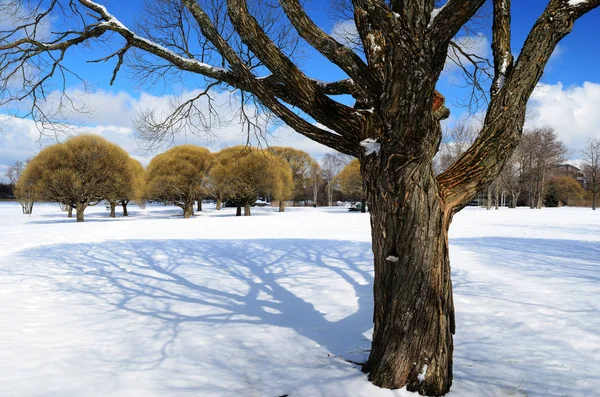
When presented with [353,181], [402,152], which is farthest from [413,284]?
[353,181]

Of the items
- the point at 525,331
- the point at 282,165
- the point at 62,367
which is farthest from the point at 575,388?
the point at 282,165

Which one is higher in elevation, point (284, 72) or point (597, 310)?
point (284, 72)

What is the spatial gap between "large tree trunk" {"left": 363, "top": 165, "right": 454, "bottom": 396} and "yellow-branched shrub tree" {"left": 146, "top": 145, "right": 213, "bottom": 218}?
3211 centimetres

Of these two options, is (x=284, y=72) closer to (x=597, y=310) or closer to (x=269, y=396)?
(x=269, y=396)

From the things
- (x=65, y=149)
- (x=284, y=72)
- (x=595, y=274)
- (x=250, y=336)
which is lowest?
(x=250, y=336)

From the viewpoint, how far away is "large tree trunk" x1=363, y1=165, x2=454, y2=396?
2.93 meters

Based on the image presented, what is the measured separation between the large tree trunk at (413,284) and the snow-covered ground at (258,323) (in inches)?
9.8

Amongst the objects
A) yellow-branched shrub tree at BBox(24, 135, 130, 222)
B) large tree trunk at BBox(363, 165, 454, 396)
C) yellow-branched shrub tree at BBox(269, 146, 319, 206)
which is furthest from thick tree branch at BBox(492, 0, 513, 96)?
yellow-branched shrub tree at BBox(269, 146, 319, 206)

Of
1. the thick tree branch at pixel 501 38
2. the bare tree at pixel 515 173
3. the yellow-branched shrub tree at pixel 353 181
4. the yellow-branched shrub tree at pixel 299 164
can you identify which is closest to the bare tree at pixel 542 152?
the bare tree at pixel 515 173

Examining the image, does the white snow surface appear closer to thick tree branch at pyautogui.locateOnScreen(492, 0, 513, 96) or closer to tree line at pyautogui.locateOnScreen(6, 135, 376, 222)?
thick tree branch at pyautogui.locateOnScreen(492, 0, 513, 96)

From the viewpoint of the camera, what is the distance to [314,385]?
131 inches

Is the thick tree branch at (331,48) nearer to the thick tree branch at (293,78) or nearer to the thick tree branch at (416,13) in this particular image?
the thick tree branch at (293,78)

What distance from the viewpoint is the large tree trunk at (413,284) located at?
2932 millimetres

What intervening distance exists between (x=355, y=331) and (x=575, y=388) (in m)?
2.48
